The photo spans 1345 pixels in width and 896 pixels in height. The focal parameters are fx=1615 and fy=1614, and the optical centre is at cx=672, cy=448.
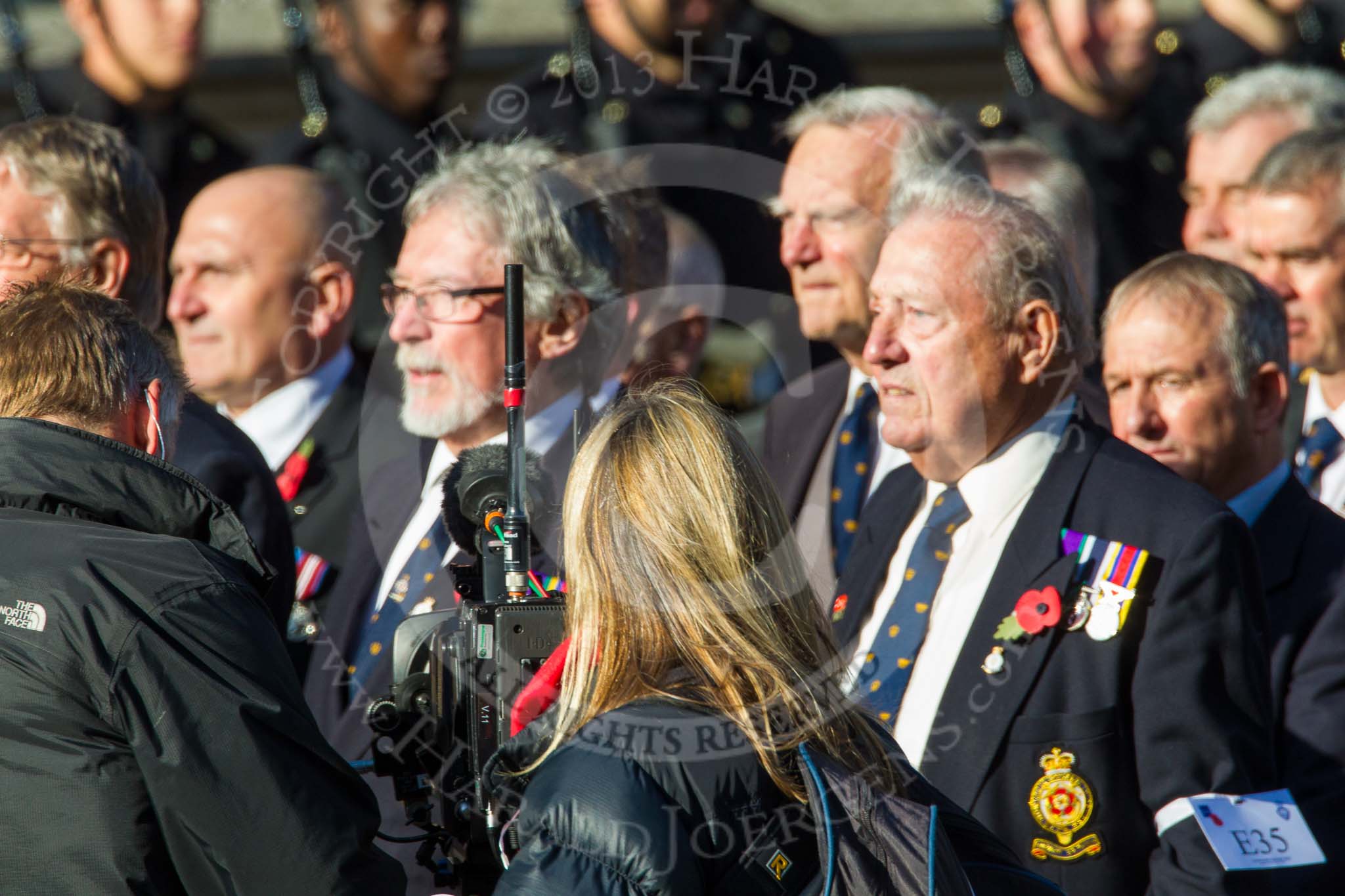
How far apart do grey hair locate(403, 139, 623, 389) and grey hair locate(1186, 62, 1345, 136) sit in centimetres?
226

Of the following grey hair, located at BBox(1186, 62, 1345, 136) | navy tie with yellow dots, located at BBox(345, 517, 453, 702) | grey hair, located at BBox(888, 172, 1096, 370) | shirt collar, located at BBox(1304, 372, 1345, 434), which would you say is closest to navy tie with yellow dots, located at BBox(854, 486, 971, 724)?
grey hair, located at BBox(888, 172, 1096, 370)

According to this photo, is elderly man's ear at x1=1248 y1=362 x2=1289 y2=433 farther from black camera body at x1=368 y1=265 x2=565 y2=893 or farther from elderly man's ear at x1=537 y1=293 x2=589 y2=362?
black camera body at x1=368 y1=265 x2=565 y2=893

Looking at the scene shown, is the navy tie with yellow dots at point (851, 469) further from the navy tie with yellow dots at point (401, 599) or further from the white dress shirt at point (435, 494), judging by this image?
the navy tie with yellow dots at point (401, 599)

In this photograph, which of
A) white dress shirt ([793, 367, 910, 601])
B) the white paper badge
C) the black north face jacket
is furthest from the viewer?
white dress shirt ([793, 367, 910, 601])

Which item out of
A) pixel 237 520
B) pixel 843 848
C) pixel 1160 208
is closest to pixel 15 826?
pixel 237 520

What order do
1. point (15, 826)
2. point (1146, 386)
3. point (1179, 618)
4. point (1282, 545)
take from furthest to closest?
1. point (1146, 386)
2. point (1282, 545)
3. point (1179, 618)
4. point (15, 826)

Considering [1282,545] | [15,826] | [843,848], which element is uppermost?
[1282,545]

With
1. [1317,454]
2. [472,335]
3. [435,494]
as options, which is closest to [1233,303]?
[1317,454]

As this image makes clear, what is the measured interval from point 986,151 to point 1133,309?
4.76 ft

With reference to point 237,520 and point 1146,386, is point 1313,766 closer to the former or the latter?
point 1146,386

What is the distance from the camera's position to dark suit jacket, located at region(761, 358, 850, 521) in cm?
416

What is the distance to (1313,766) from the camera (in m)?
2.98

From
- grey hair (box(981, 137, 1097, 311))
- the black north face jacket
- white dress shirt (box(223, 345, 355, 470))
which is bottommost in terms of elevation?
the black north face jacket

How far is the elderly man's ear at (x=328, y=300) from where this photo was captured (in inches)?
184
